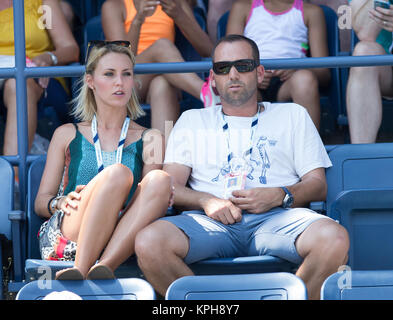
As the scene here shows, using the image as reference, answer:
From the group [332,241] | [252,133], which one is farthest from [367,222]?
[252,133]

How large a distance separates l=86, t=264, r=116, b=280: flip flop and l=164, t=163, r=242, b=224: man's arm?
Result: 554mm

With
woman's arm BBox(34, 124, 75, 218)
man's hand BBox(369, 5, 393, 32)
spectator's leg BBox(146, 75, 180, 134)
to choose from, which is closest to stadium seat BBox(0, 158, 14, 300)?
woman's arm BBox(34, 124, 75, 218)

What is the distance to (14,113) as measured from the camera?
3586 mm

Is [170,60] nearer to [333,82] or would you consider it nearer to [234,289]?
[333,82]

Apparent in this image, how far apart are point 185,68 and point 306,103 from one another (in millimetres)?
671

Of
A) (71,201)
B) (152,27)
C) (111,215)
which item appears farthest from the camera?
(152,27)

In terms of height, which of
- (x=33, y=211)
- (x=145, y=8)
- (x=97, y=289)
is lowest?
(x=97, y=289)

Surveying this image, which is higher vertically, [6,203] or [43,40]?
[43,40]

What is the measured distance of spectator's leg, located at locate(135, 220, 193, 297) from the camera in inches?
102

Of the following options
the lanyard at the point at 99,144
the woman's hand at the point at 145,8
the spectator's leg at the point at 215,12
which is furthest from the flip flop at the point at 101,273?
the spectator's leg at the point at 215,12

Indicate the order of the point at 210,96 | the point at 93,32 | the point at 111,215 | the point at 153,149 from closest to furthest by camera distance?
the point at 111,215 < the point at 153,149 < the point at 210,96 < the point at 93,32

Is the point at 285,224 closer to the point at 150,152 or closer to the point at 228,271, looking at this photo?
the point at 228,271

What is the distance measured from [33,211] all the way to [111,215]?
→ 0.49 metres

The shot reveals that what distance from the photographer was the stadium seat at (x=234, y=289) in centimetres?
222
